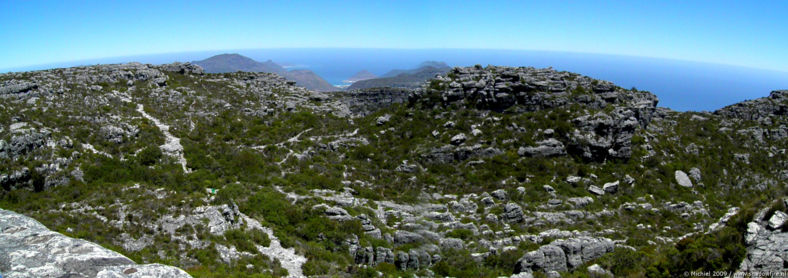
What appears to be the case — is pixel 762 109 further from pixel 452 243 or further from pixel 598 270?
pixel 452 243

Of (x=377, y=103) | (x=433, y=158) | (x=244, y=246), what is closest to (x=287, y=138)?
(x=433, y=158)

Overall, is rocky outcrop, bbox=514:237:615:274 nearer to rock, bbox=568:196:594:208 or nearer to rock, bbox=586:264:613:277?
rock, bbox=586:264:613:277

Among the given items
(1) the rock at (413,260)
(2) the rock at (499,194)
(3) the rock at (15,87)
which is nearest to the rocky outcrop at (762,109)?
(2) the rock at (499,194)

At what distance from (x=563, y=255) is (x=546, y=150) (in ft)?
46.6

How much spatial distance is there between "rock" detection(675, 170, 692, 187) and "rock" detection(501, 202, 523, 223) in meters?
15.9

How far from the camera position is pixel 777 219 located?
11.1 metres

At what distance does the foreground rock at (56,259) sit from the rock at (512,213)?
785 inches

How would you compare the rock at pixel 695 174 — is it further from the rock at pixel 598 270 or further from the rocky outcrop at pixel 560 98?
the rock at pixel 598 270

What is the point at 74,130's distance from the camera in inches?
1102

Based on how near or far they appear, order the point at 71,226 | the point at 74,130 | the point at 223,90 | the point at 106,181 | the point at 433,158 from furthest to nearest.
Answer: the point at 223,90
the point at 433,158
the point at 74,130
the point at 106,181
the point at 71,226

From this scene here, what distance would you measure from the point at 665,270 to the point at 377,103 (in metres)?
77.2

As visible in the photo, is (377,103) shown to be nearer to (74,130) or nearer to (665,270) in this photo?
(74,130)

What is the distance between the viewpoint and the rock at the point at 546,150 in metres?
29.5

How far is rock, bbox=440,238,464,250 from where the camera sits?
19125 millimetres
